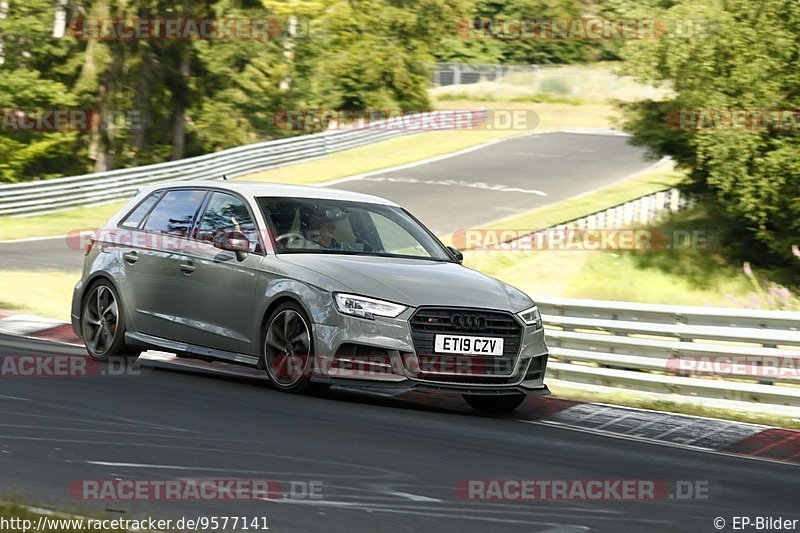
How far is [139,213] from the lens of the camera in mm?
12133

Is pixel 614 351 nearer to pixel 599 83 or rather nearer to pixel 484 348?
pixel 484 348

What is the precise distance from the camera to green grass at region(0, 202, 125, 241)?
2997cm

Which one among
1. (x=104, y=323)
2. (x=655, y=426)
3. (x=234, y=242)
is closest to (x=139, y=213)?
(x=104, y=323)

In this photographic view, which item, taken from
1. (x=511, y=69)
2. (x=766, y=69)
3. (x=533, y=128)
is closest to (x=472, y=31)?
(x=511, y=69)

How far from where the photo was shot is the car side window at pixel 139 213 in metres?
12.1

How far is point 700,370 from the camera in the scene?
39.9 ft

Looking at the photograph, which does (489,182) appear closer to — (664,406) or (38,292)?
(38,292)

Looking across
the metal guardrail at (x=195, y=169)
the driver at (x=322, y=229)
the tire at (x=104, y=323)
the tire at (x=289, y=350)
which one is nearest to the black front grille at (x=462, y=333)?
the tire at (x=289, y=350)

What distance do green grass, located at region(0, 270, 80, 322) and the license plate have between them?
8570 mm

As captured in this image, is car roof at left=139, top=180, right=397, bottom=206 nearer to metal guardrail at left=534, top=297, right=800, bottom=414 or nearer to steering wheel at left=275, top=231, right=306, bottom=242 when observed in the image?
steering wheel at left=275, top=231, right=306, bottom=242

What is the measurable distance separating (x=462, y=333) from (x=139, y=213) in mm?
3762

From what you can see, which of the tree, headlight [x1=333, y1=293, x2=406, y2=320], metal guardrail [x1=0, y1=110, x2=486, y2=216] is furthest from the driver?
metal guardrail [x1=0, y1=110, x2=486, y2=216]

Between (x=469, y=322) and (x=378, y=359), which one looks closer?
(x=378, y=359)

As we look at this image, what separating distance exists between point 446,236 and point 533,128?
27389 mm
